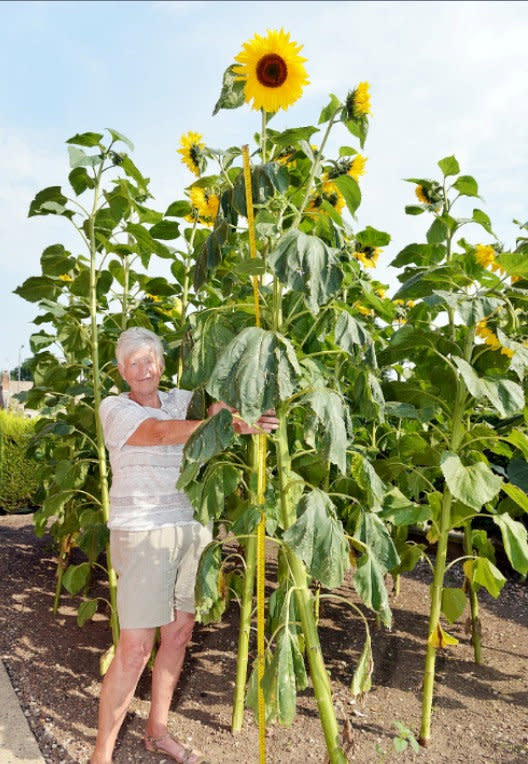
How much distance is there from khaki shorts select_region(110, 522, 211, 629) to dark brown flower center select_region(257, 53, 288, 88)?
156cm

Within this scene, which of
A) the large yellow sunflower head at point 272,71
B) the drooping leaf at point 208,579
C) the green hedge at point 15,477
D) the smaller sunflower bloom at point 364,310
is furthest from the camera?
the green hedge at point 15,477

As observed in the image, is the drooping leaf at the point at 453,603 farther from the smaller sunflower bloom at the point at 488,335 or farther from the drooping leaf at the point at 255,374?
the drooping leaf at the point at 255,374

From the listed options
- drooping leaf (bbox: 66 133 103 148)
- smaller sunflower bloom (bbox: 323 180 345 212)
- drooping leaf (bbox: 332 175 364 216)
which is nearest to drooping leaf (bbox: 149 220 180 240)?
drooping leaf (bbox: 66 133 103 148)

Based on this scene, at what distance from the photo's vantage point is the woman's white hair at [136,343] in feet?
9.36

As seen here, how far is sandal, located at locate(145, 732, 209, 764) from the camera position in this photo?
110 inches

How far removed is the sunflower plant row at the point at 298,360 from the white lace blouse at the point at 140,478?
5.6 inches

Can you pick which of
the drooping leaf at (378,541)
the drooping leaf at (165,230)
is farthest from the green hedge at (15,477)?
the drooping leaf at (378,541)

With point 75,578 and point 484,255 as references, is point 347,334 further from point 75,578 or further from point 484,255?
point 75,578

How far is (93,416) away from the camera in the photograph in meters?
3.57

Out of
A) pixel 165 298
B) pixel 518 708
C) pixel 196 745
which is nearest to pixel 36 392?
pixel 165 298

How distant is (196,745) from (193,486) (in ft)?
3.56

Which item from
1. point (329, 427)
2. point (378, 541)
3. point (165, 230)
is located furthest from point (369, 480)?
point (165, 230)

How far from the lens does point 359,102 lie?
7.52ft

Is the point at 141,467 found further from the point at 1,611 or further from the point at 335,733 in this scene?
the point at 1,611
